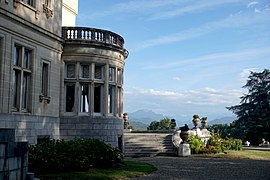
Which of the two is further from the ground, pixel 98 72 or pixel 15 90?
pixel 98 72

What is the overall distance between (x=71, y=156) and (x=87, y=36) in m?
7.91

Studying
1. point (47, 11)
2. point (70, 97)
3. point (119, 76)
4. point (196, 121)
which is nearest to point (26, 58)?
point (47, 11)

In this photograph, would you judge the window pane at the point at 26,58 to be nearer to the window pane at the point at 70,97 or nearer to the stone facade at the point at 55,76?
the stone facade at the point at 55,76

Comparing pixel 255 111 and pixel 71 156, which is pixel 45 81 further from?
pixel 255 111

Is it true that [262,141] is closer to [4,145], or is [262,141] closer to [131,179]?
[131,179]

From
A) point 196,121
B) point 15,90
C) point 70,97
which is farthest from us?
point 196,121

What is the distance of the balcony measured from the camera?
1839 centimetres

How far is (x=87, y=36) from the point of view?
18641 millimetres

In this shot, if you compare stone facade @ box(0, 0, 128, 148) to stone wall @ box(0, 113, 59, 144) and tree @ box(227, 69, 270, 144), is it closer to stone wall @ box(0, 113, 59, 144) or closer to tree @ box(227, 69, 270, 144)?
stone wall @ box(0, 113, 59, 144)

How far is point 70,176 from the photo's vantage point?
11.1 metres

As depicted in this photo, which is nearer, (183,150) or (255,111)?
(183,150)

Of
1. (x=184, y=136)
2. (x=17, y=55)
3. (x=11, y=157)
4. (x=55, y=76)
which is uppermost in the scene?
(x=17, y=55)

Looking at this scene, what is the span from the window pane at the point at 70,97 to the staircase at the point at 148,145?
5.22m

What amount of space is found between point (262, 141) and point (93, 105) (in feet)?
108
